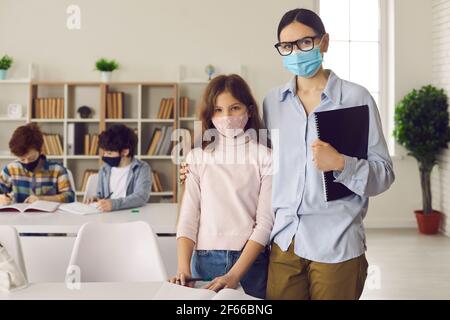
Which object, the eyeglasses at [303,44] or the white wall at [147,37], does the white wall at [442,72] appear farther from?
the eyeglasses at [303,44]

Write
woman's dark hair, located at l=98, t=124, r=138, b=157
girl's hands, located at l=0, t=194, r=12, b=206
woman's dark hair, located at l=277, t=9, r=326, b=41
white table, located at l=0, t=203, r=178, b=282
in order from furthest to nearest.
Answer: woman's dark hair, located at l=98, t=124, r=138, b=157 < girl's hands, located at l=0, t=194, r=12, b=206 < white table, located at l=0, t=203, r=178, b=282 < woman's dark hair, located at l=277, t=9, r=326, b=41

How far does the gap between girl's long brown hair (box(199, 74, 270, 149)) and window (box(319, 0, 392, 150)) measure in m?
5.25

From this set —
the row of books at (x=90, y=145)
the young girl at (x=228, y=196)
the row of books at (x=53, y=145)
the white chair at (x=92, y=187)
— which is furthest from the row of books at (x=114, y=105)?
the young girl at (x=228, y=196)

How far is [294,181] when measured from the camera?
72.5 inches

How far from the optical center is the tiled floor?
4273 mm

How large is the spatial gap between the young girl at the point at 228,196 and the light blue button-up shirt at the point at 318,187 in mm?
78

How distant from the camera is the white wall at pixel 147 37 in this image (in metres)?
6.59

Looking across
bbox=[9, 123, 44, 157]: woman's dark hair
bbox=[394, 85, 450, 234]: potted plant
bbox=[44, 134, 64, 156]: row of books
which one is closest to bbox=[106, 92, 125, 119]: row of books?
bbox=[44, 134, 64, 156]: row of books

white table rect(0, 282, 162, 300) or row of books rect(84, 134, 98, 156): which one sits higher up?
row of books rect(84, 134, 98, 156)

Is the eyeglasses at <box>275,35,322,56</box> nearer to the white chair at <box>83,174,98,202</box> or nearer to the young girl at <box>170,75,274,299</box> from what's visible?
the young girl at <box>170,75,274,299</box>

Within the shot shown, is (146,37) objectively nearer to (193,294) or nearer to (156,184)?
(156,184)

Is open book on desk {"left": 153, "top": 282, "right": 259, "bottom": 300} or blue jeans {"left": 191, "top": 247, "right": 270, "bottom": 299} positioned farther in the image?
blue jeans {"left": 191, "top": 247, "right": 270, "bottom": 299}

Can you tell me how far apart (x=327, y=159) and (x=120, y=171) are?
2.29 meters

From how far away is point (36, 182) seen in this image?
371 cm
